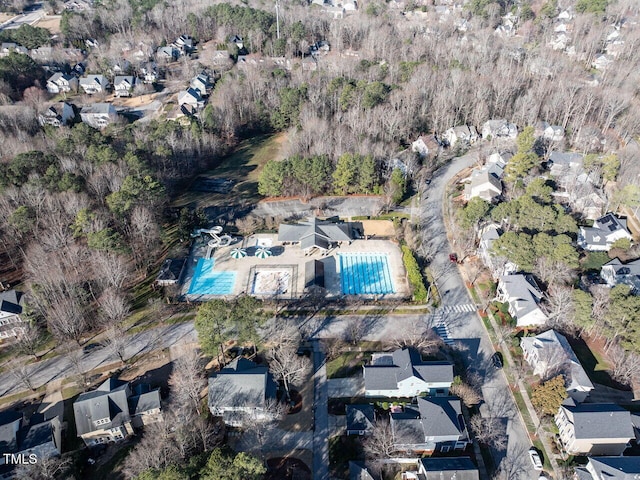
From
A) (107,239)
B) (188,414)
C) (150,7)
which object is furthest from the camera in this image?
(150,7)

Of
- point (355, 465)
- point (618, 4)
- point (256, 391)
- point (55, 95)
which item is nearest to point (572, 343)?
point (355, 465)

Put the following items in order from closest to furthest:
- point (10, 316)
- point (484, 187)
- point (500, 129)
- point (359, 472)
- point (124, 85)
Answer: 1. point (359, 472)
2. point (10, 316)
3. point (484, 187)
4. point (500, 129)
5. point (124, 85)

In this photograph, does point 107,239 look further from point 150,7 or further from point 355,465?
point 150,7

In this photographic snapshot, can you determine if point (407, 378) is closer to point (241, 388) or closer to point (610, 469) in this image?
point (241, 388)

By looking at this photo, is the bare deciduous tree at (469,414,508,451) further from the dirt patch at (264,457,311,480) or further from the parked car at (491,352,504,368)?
the dirt patch at (264,457,311,480)

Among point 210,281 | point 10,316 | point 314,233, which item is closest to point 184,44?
point 314,233

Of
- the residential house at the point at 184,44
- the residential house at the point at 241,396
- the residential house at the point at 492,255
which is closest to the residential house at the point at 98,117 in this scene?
the residential house at the point at 184,44

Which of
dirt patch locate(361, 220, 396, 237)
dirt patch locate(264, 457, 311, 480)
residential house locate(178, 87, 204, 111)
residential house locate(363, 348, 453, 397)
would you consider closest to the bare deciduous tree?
residential house locate(363, 348, 453, 397)
